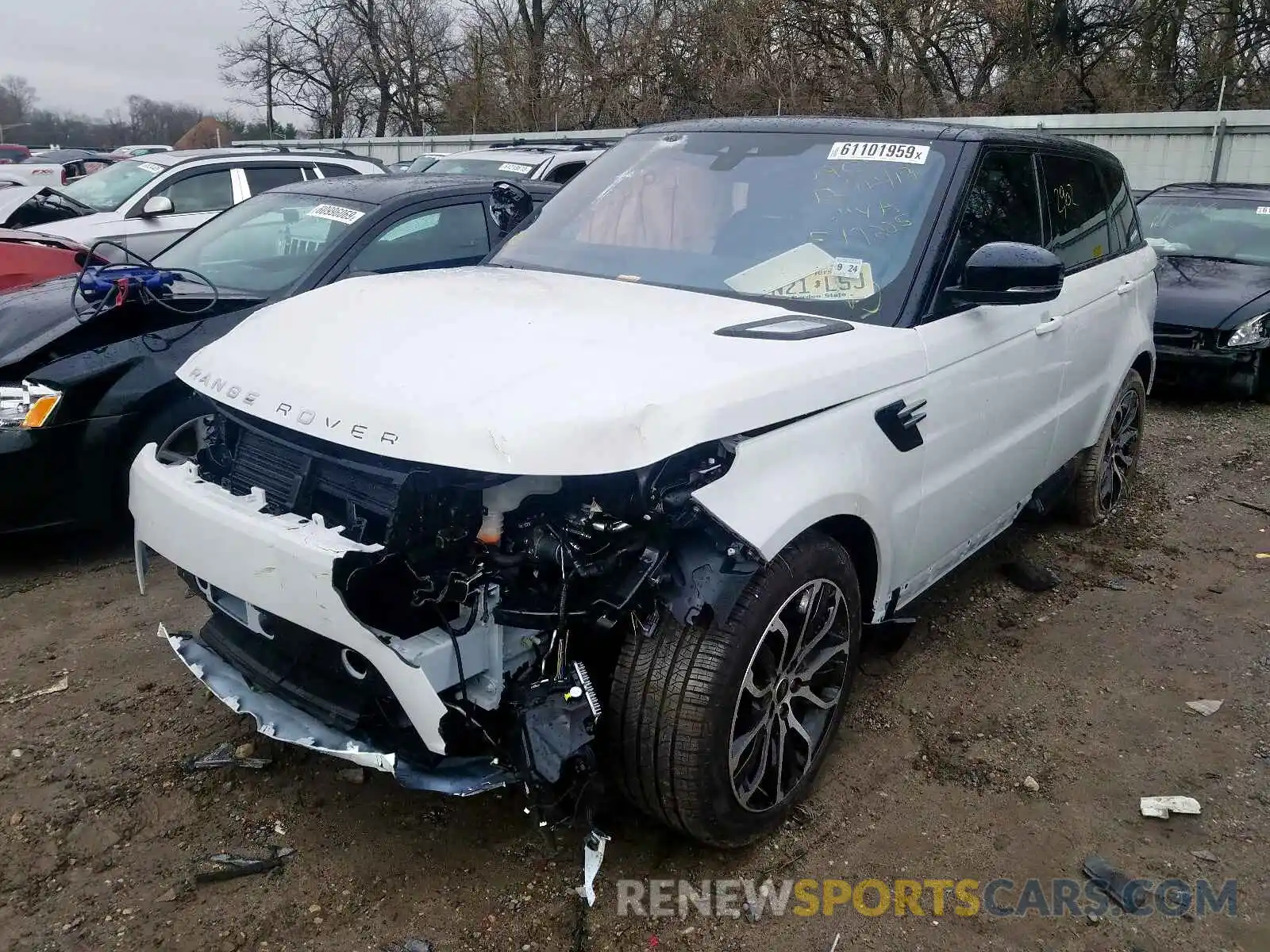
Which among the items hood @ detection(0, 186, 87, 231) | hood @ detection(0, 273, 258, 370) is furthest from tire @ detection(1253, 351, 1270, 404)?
hood @ detection(0, 186, 87, 231)

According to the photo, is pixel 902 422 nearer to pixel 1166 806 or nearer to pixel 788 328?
pixel 788 328

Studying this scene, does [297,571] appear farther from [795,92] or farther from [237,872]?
[795,92]

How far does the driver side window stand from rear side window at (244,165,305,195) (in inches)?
295

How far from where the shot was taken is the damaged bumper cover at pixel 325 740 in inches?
94.6

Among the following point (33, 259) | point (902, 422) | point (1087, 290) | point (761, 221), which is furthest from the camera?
point (33, 259)

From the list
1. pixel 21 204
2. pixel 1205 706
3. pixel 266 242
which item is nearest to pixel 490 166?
pixel 21 204

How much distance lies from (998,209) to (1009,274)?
664mm

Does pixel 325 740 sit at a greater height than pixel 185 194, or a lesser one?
lesser

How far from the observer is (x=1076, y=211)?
14.4 feet

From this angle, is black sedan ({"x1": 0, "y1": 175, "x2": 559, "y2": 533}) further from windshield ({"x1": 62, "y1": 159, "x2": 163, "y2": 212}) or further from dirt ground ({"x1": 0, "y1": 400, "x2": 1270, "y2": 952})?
windshield ({"x1": 62, "y1": 159, "x2": 163, "y2": 212})

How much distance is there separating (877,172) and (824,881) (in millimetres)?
2236

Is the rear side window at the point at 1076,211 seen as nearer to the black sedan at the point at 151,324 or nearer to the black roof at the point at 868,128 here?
the black roof at the point at 868,128

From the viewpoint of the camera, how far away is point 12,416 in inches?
164

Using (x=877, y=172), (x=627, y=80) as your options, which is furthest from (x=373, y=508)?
(x=627, y=80)
